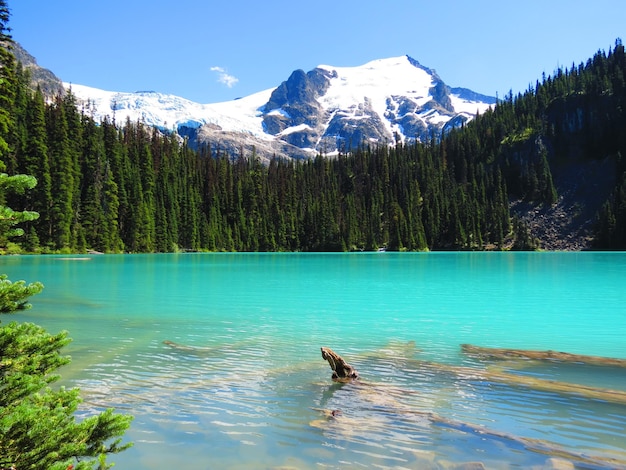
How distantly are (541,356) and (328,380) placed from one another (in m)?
7.19

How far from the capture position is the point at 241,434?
28.3 ft

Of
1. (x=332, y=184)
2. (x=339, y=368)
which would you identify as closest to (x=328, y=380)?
(x=339, y=368)

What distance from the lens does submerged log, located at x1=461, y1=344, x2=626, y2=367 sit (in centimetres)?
1462

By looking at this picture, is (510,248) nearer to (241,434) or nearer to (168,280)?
(168,280)

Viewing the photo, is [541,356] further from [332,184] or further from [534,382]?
[332,184]

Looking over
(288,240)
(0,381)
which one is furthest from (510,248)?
(0,381)

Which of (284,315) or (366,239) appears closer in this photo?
(284,315)

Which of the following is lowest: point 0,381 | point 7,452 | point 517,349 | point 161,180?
point 517,349

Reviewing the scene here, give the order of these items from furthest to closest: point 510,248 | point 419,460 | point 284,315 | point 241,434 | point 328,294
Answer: point 510,248, point 328,294, point 284,315, point 241,434, point 419,460

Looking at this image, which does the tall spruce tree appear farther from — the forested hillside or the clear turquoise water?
the forested hillside

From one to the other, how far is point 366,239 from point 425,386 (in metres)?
135

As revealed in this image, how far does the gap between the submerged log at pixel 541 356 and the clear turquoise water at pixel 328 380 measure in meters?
0.76

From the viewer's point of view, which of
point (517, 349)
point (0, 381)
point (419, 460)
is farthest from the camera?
point (517, 349)

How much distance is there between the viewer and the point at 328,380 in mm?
12156
